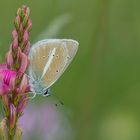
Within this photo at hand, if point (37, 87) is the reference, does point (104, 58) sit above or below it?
below

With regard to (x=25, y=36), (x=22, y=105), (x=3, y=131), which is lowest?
(x=3, y=131)

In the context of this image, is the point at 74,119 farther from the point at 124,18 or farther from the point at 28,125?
the point at 124,18

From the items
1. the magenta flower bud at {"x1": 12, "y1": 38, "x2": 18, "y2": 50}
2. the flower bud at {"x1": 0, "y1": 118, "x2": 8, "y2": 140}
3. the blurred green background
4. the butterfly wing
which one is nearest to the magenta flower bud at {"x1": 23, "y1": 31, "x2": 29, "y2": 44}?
the magenta flower bud at {"x1": 12, "y1": 38, "x2": 18, "y2": 50}

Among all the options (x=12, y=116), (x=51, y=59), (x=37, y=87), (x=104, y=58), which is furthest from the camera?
(x=104, y=58)

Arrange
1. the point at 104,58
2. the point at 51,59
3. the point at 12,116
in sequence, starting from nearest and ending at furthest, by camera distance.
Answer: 1. the point at 12,116
2. the point at 51,59
3. the point at 104,58

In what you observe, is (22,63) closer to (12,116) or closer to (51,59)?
(12,116)

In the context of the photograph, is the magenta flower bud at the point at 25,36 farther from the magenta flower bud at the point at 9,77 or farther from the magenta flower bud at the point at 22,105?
the magenta flower bud at the point at 22,105

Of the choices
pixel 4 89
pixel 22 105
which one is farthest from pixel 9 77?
pixel 22 105

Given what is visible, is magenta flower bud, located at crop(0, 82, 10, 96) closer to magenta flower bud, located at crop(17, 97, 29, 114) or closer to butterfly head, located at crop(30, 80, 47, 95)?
magenta flower bud, located at crop(17, 97, 29, 114)

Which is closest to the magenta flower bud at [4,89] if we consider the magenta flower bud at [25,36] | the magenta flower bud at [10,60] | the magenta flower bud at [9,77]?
the magenta flower bud at [9,77]
